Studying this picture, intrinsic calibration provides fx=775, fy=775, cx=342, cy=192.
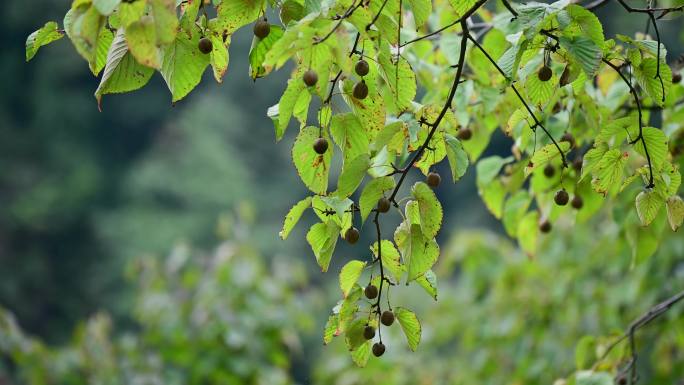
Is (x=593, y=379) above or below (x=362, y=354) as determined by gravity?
below

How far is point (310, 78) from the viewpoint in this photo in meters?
0.71

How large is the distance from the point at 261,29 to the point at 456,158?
9.9 inches

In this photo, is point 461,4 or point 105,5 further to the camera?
point 461,4

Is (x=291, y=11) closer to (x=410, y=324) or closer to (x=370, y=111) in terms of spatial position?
(x=370, y=111)

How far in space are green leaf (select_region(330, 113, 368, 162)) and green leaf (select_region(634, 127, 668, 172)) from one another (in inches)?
12.6

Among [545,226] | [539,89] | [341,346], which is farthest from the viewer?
[341,346]

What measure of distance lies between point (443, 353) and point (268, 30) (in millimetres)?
7673

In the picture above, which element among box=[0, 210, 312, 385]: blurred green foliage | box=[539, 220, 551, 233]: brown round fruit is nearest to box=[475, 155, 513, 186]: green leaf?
box=[539, 220, 551, 233]: brown round fruit

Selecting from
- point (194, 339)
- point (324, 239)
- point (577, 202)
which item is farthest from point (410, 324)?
point (194, 339)

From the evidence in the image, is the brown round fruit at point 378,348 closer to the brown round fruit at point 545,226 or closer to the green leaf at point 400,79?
the green leaf at point 400,79

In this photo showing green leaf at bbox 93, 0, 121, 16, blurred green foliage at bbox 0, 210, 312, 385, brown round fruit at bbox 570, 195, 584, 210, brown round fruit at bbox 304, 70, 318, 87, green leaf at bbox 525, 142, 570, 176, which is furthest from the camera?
blurred green foliage at bbox 0, 210, 312, 385

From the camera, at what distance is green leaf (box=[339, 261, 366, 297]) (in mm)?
849

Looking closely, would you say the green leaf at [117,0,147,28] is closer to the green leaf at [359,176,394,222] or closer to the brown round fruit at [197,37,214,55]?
the brown round fruit at [197,37,214,55]

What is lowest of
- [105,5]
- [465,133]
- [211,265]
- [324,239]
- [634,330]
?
[211,265]
